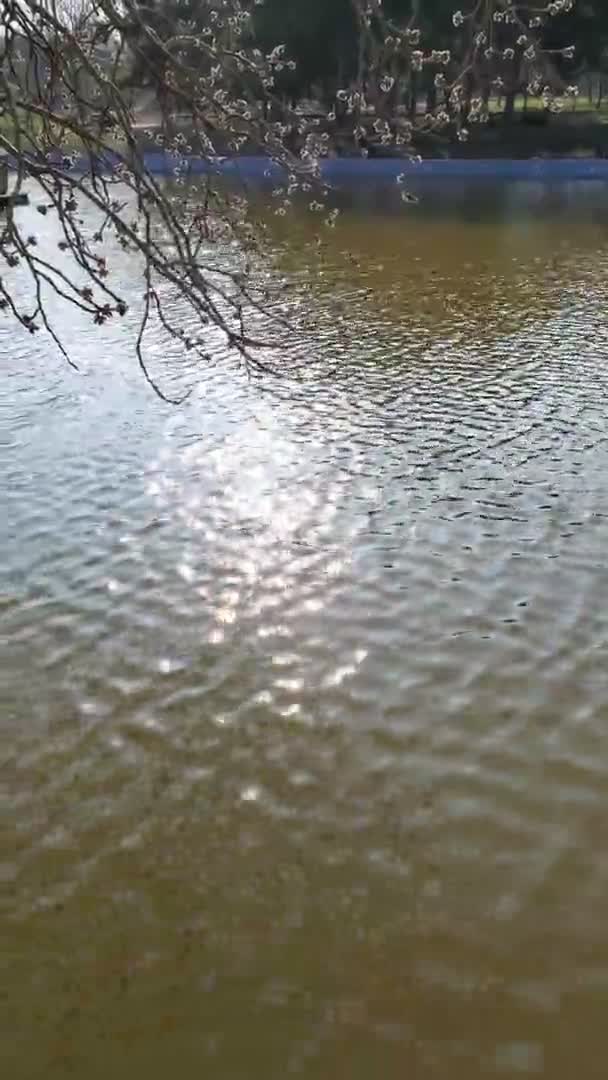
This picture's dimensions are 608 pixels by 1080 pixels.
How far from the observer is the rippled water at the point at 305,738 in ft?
13.4

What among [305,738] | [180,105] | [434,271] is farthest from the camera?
[434,271]

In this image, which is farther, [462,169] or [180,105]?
[462,169]

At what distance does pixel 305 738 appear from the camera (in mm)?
5746

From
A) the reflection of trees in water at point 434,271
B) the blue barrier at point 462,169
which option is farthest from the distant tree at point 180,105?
the blue barrier at point 462,169

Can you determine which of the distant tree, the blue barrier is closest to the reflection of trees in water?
the distant tree

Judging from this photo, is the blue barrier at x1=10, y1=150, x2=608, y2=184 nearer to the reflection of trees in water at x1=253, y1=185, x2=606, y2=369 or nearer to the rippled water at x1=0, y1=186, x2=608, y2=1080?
the reflection of trees in water at x1=253, y1=185, x2=606, y2=369

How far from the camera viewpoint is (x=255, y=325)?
14.9 metres

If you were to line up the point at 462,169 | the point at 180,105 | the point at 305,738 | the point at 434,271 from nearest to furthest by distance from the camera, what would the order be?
the point at 180,105, the point at 305,738, the point at 434,271, the point at 462,169

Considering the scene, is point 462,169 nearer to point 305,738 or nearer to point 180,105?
point 305,738

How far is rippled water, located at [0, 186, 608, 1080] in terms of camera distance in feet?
13.4

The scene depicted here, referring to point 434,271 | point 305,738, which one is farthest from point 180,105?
point 434,271

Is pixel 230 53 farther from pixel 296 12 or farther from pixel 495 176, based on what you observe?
pixel 296 12

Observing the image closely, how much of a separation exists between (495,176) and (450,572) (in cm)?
3486

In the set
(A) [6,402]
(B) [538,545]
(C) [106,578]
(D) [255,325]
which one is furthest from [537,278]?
(C) [106,578]
